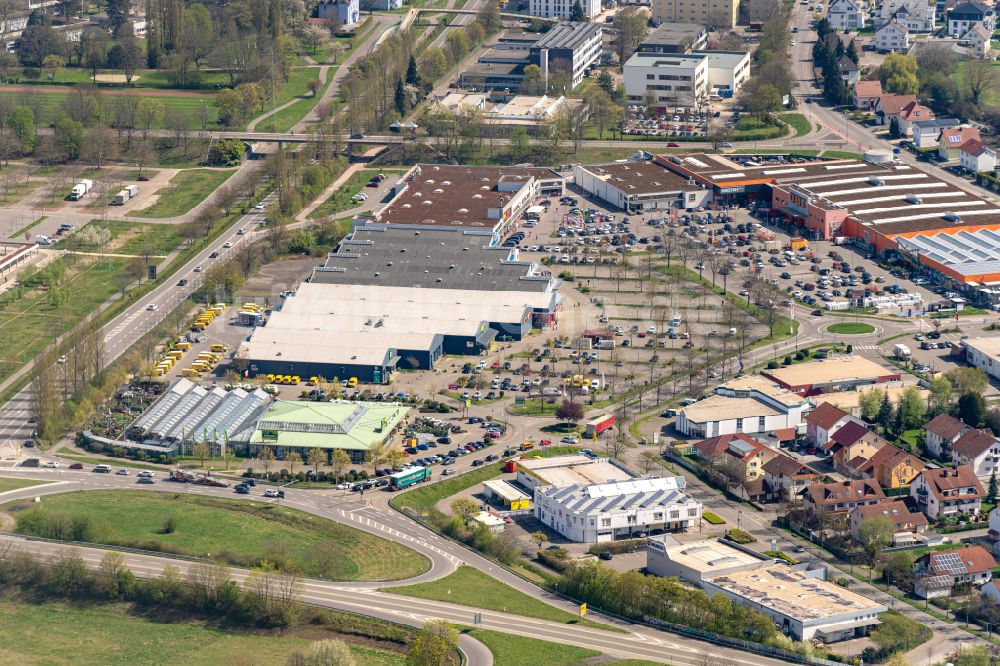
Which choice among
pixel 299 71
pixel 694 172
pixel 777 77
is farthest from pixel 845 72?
pixel 299 71

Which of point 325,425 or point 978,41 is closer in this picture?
point 325,425

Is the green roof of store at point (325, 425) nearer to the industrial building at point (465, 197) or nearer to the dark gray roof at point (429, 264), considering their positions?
the dark gray roof at point (429, 264)

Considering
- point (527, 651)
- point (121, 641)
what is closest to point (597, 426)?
point (527, 651)

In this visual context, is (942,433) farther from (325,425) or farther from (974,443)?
(325,425)

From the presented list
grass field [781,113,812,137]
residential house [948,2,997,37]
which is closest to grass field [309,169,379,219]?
grass field [781,113,812,137]

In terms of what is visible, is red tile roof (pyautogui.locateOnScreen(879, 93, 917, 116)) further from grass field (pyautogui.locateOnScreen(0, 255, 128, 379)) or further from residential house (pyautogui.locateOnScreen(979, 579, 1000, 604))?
residential house (pyautogui.locateOnScreen(979, 579, 1000, 604))
